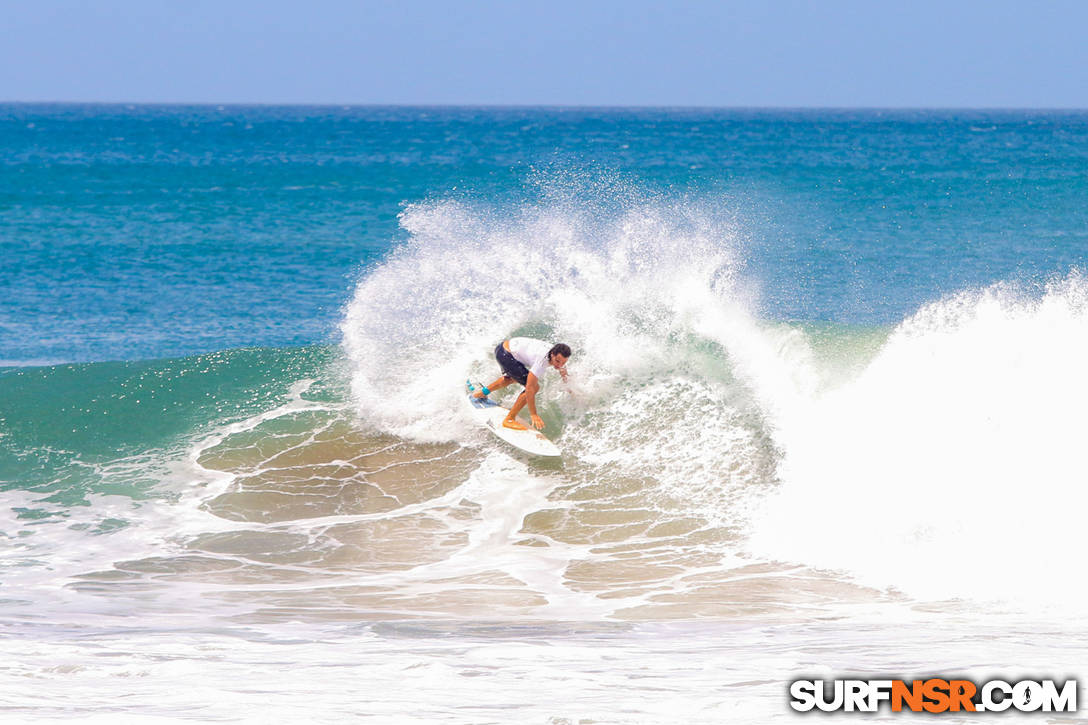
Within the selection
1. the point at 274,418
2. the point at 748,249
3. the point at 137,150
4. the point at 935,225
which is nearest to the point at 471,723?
the point at 274,418

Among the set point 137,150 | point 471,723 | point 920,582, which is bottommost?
point 920,582

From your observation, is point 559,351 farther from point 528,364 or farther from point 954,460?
point 954,460

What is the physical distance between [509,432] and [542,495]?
0.87 m

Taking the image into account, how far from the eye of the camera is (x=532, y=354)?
10523 millimetres

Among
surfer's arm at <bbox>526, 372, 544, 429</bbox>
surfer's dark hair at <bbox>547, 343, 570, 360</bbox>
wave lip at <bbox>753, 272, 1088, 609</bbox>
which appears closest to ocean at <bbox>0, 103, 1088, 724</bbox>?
wave lip at <bbox>753, 272, 1088, 609</bbox>

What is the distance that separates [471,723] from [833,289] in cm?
1695

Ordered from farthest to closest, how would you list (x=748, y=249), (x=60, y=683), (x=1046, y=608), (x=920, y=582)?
(x=748, y=249) < (x=920, y=582) < (x=1046, y=608) < (x=60, y=683)

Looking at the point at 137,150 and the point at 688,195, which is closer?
the point at 688,195

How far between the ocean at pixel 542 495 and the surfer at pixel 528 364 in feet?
1.55

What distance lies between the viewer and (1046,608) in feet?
22.1

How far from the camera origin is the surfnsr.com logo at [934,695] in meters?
4.66

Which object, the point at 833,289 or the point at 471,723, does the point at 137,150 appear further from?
the point at 471,723

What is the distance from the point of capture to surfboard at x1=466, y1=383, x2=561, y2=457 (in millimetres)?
10578

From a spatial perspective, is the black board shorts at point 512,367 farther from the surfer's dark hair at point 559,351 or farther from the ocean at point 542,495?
the ocean at point 542,495
